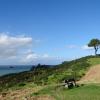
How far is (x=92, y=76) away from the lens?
50000 mm

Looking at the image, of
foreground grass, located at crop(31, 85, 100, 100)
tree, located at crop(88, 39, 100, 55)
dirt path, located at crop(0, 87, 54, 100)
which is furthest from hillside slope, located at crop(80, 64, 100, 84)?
tree, located at crop(88, 39, 100, 55)

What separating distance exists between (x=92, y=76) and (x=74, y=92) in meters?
12.4

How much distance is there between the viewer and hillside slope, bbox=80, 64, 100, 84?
46.8 metres

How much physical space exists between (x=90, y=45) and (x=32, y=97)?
71371 mm

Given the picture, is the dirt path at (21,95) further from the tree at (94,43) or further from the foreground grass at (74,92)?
the tree at (94,43)

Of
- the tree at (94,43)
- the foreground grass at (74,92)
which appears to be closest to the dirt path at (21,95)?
the foreground grass at (74,92)

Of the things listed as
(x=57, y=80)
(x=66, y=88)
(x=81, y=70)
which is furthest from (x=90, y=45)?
(x=66, y=88)

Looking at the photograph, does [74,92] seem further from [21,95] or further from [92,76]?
[92,76]

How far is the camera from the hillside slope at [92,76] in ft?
153

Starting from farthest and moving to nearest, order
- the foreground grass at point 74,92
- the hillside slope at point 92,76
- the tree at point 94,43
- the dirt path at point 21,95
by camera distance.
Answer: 1. the tree at point 94,43
2. the hillside slope at point 92,76
3. the dirt path at point 21,95
4. the foreground grass at point 74,92

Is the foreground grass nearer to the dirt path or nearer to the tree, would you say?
the dirt path

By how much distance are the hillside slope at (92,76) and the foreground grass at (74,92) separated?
551 cm

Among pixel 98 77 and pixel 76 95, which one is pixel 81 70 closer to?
pixel 98 77

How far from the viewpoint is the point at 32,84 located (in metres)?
48.8
